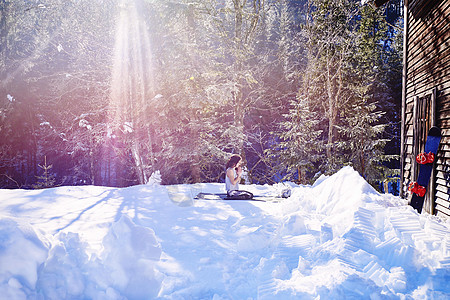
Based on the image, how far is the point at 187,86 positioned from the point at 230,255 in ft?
30.0

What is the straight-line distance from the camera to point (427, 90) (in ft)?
19.7

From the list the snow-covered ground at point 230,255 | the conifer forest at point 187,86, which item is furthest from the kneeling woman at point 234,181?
the conifer forest at point 187,86

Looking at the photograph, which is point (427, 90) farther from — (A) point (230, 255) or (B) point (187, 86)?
(B) point (187, 86)

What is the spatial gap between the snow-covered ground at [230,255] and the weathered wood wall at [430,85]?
1802 mm

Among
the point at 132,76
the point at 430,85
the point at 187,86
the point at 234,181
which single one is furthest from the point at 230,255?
the point at 132,76

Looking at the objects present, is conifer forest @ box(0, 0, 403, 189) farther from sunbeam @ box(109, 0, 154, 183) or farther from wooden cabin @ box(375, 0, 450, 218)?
wooden cabin @ box(375, 0, 450, 218)

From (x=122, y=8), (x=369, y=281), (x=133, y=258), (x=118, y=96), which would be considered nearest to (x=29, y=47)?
(x=118, y=96)

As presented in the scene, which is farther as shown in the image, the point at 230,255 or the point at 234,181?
the point at 234,181

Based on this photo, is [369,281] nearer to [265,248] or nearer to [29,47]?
[265,248]

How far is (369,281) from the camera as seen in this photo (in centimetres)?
238

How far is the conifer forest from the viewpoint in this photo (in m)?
11.5

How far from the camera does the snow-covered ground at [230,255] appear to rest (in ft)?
7.27

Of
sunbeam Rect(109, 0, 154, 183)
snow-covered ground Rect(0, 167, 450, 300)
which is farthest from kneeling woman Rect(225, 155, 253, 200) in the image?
sunbeam Rect(109, 0, 154, 183)

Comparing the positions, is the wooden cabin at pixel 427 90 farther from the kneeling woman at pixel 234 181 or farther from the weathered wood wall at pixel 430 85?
the kneeling woman at pixel 234 181
